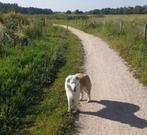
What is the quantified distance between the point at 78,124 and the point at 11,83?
2694 mm

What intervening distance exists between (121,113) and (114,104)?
673 millimetres

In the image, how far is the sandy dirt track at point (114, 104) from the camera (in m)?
7.88

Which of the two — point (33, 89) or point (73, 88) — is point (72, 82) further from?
point (33, 89)

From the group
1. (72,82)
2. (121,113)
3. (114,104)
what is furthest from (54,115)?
(114,104)

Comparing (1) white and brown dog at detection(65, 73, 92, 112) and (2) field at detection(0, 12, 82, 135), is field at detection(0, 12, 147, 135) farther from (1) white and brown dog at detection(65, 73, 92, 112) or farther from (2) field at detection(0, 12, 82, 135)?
(1) white and brown dog at detection(65, 73, 92, 112)

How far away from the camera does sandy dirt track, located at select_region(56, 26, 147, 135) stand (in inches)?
310

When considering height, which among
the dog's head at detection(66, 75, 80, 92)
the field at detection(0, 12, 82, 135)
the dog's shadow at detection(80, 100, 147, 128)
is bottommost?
the dog's shadow at detection(80, 100, 147, 128)

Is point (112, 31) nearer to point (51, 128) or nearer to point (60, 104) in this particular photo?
point (60, 104)

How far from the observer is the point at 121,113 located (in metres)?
8.88

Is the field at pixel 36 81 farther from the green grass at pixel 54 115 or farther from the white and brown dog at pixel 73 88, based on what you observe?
the white and brown dog at pixel 73 88

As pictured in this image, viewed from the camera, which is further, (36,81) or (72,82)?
(36,81)

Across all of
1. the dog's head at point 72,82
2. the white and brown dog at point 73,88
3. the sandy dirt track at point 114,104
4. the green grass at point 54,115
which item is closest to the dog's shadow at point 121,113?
the sandy dirt track at point 114,104

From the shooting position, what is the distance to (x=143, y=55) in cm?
1540

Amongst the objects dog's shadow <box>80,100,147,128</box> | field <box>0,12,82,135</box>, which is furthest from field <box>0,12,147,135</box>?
dog's shadow <box>80,100,147,128</box>
